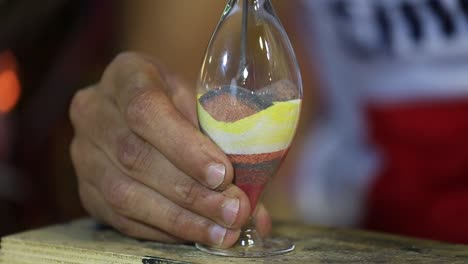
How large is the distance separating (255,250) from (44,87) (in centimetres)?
119

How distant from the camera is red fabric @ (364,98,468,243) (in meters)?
1.06

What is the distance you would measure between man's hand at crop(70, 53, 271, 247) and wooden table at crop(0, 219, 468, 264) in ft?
0.07

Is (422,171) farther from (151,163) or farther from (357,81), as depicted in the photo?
(151,163)

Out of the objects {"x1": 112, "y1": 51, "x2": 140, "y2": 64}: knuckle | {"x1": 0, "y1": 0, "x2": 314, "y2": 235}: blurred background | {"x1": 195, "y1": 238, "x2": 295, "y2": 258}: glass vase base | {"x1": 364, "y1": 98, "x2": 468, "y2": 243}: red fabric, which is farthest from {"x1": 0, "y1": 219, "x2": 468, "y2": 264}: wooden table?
{"x1": 0, "y1": 0, "x2": 314, "y2": 235}: blurred background

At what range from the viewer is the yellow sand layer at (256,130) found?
601mm

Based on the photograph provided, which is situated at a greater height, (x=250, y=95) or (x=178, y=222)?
(x=250, y=95)

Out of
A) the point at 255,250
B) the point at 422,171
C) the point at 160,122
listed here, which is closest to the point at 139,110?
the point at 160,122

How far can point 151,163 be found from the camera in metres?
0.67

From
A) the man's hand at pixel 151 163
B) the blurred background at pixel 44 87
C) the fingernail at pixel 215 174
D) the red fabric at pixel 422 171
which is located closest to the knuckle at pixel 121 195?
the man's hand at pixel 151 163

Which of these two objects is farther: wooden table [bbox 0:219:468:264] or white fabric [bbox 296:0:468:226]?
white fabric [bbox 296:0:468:226]

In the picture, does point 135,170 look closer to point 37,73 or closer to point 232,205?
point 232,205

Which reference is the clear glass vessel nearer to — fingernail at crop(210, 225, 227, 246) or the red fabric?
fingernail at crop(210, 225, 227, 246)

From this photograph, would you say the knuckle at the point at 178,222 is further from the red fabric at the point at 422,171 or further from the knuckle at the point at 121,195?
the red fabric at the point at 422,171

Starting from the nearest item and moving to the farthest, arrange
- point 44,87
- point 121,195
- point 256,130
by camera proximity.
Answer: point 256,130 < point 121,195 < point 44,87
